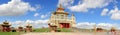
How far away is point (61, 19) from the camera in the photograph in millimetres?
64250

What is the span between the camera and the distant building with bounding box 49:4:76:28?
61.9 metres

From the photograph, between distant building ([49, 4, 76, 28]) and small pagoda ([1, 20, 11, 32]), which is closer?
small pagoda ([1, 20, 11, 32])

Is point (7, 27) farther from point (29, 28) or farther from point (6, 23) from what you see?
point (29, 28)

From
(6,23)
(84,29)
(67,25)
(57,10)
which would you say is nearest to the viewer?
(6,23)

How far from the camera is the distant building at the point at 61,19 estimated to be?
61.9 metres

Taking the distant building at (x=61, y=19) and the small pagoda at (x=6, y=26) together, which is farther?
the distant building at (x=61, y=19)

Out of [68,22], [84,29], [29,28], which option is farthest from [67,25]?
[29,28]

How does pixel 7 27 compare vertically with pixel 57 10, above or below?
below

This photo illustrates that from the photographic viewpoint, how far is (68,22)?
62688 millimetres

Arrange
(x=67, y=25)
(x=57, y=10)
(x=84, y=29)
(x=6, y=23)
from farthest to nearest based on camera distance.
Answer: (x=57, y=10) → (x=67, y=25) → (x=84, y=29) → (x=6, y=23)

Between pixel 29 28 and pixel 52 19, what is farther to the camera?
pixel 52 19

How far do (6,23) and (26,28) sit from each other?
4374mm

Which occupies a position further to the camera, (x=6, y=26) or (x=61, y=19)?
(x=61, y=19)

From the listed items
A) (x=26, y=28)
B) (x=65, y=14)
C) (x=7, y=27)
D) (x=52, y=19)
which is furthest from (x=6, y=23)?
(x=65, y=14)
